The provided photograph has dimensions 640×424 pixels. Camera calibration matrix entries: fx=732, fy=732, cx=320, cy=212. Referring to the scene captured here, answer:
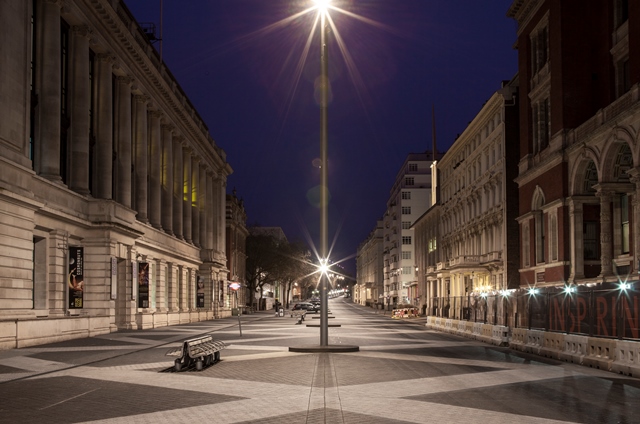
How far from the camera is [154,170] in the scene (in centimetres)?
5606

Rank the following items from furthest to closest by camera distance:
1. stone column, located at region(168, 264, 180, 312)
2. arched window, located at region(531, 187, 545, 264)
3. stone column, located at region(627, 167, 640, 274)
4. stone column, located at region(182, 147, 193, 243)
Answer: stone column, located at region(182, 147, 193, 243) → stone column, located at region(168, 264, 180, 312) → arched window, located at region(531, 187, 545, 264) → stone column, located at region(627, 167, 640, 274)

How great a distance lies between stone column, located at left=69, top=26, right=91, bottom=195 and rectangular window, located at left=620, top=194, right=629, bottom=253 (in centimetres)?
2795

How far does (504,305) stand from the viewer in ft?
109

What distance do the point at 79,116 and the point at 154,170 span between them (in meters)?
17.4

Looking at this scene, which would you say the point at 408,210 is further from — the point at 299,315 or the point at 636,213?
the point at 636,213

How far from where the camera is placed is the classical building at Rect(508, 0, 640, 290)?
36.2 m

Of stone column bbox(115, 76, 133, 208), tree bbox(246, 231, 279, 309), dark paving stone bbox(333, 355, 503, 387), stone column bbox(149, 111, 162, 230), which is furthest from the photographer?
tree bbox(246, 231, 279, 309)

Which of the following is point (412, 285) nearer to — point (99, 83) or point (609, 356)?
point (99, 83)

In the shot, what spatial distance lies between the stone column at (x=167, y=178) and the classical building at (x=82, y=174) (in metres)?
0.14

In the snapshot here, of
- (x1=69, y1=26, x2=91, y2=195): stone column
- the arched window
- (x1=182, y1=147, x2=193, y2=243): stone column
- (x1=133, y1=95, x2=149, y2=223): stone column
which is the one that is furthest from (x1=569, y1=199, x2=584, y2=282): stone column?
(x1=182, y1=147, x2=193, y2=243): stone column

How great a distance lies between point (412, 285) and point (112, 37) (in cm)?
8313

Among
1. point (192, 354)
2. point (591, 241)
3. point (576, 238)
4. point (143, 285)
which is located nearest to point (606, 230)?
point (576, 238)

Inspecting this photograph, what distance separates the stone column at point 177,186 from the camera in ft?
214

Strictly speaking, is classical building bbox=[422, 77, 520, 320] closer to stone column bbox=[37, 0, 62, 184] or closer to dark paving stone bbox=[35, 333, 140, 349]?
dark paving stone bbox=[35, 333, 140, 349]
